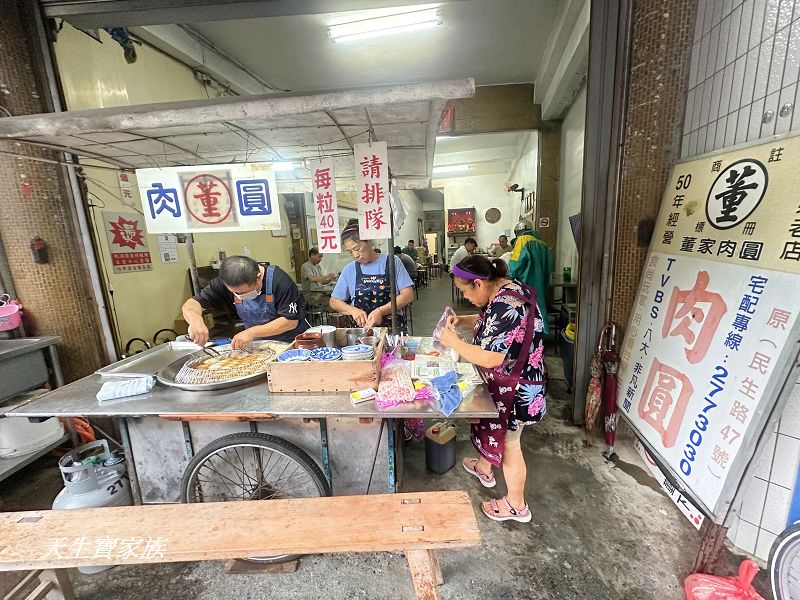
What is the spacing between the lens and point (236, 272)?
95.8 inches

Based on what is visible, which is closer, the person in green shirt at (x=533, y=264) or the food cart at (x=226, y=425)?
the food cart at (x=226, y=425)

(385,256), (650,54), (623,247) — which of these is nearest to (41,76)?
(385,256)

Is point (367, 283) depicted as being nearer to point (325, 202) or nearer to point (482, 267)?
point (325, 202)

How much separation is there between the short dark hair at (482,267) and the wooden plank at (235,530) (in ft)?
4.09

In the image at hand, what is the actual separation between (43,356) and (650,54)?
5.93 meters

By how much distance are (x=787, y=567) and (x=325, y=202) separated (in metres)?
3.42

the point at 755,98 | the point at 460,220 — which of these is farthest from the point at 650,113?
the point at 460,220

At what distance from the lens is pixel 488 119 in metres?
6.29

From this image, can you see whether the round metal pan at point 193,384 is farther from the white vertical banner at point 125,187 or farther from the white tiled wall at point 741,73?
the white tiled wall at point 741,73

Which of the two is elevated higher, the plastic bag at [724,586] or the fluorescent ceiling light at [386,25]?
the fluorescent ceiling light at [386,25]

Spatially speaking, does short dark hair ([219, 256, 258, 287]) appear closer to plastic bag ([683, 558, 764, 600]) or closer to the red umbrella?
the red umbrella

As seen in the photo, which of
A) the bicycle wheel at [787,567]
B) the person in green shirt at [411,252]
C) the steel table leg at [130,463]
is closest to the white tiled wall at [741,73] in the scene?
the bicycle wheel at [787,567]

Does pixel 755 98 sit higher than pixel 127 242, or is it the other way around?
pixel 755 98

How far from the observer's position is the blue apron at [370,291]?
3271mm
